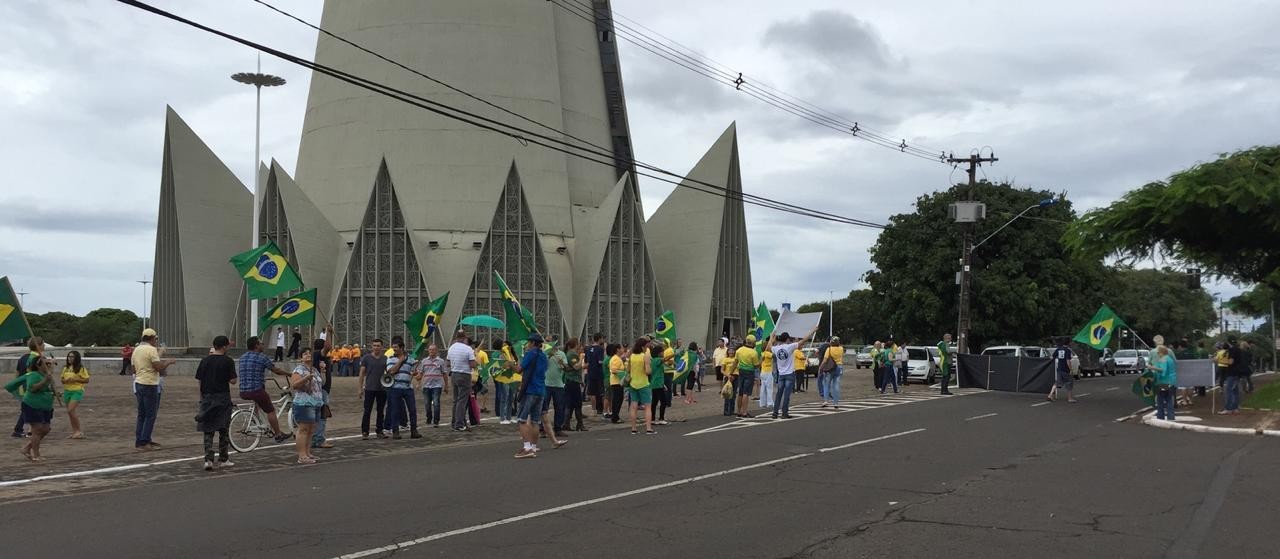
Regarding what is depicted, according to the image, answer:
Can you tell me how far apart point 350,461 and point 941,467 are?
23.8 ft

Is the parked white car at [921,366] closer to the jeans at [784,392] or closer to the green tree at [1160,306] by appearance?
the jeans at [784,392]

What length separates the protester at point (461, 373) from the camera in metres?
17.1

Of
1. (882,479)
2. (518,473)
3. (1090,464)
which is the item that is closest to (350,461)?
(518,473)

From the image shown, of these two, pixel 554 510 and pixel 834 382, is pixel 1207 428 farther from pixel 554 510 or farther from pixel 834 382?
pixel 554 510

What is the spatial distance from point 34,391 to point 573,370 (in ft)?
24.9

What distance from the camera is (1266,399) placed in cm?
2227

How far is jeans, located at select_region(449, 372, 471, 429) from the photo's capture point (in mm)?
17375

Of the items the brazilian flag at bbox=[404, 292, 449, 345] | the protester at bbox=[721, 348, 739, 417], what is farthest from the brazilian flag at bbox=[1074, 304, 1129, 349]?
the brazilian flag at bbox=[404, 292, 449, 345]

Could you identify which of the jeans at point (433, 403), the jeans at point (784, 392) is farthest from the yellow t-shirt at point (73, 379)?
the jeans at point (784, 392)

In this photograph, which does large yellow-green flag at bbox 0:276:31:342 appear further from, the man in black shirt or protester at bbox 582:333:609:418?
protester at bbox 582:333:609:418

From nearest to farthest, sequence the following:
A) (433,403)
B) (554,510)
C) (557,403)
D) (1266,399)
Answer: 1. (554,510)
2. (557,403)
3. (433,403)
4. (1266,399)

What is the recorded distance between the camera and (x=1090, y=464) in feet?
41.3


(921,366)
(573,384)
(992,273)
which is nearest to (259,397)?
(573,384)

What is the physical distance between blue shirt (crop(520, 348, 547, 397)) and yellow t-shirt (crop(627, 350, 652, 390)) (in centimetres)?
288
